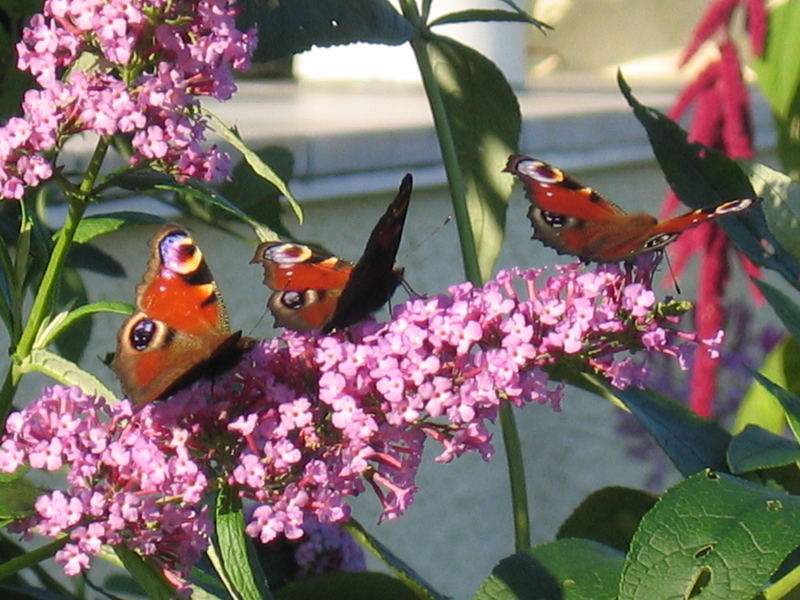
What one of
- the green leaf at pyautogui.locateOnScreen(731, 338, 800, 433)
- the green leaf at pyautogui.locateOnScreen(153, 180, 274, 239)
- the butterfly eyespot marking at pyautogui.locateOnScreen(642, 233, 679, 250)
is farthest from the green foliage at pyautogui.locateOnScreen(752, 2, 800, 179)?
the green leaf at pyautogui.locateOnScreen(153, 180, 274, 239)

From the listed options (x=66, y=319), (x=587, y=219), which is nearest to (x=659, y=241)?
(x=587, y=219)

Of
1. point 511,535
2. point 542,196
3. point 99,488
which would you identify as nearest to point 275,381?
point 99,488

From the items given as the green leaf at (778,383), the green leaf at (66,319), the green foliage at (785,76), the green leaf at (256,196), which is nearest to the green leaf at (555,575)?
the green leaf at (66,319)

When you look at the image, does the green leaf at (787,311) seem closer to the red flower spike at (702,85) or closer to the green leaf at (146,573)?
the green leaf at (146,573)

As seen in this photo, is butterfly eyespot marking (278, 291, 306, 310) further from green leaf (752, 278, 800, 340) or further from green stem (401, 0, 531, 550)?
green leaf (752, 278, 800, 340)

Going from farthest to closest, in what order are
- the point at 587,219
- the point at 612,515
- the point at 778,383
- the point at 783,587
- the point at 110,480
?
the point at 778,383, the point at 612,515, the point at 587,219, the point at 783,587, the point at 110,480

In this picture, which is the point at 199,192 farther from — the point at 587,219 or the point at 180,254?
the point at 587,219
